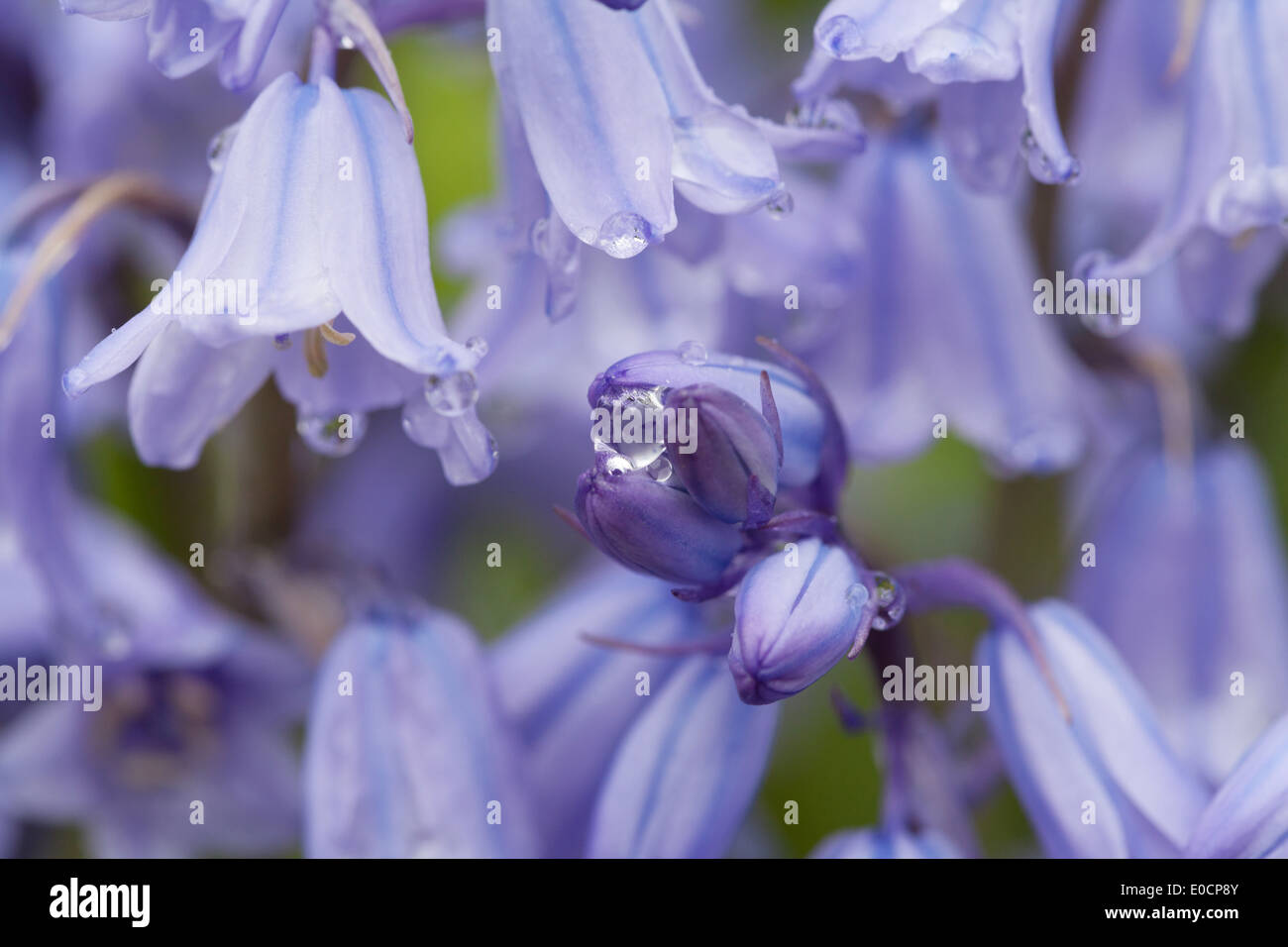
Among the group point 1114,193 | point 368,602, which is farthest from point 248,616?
point 1114,193

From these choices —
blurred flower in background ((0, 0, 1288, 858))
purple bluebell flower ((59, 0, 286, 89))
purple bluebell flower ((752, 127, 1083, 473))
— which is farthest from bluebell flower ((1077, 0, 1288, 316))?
purple bluebell flower ((59, 0, 286, 89))

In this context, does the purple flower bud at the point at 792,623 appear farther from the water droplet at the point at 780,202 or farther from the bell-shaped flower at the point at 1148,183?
the bell-shaped flower at the point at 1148,183

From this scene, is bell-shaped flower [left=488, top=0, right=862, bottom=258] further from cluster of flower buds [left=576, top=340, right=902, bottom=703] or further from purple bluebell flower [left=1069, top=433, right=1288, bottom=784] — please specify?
purple bluebell flower [left=1069, top=433, right=1288, bottom=784]

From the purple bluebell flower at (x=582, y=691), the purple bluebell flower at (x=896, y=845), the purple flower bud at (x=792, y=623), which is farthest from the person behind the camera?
the purple bluebell flower at (x=582, y=691)

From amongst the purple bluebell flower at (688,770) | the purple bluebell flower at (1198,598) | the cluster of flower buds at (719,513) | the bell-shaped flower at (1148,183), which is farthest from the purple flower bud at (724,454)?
the purple bluebell flower at (1198,598)
